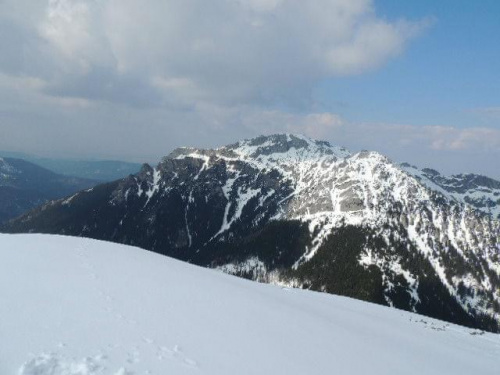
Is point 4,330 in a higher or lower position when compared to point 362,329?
higher

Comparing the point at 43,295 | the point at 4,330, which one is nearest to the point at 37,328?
the point at 4,330

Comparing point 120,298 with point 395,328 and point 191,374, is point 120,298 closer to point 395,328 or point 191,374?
point 191,374

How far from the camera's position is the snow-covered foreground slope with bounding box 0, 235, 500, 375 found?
1219 cm

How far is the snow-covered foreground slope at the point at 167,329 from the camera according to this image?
12.2m

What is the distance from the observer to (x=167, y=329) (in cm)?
1534

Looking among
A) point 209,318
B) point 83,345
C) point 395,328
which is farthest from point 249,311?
point 395,328

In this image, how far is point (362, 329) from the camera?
25.0m

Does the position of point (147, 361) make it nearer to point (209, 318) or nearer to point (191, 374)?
point (191, 374)

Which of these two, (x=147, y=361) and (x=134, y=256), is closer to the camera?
(x=147, y=361)

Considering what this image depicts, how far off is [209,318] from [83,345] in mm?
6897

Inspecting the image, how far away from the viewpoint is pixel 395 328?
2852 cm

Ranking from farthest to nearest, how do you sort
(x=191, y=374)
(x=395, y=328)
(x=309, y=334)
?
1. (x=395, y=328)
2. (x=309, y=334)
3. (x=191, y=374)

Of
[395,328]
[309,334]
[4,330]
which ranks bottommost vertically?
[395,328]

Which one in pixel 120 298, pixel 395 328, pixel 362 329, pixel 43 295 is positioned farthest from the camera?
pixel 395 328
